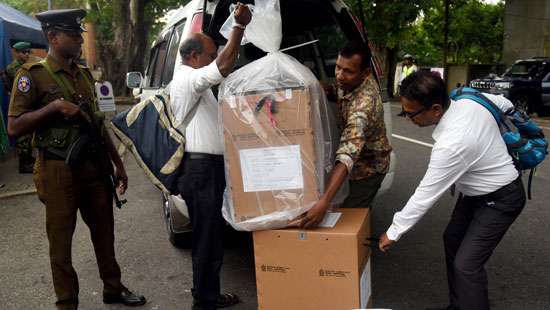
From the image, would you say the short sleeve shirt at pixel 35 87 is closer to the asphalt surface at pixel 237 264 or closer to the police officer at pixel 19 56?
the asphalt surface at pixel 237 264

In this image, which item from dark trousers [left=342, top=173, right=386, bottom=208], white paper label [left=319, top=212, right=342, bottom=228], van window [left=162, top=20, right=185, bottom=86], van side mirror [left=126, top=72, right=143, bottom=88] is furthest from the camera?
van side mirror [left=126, top=72, right=143, bottom=88]

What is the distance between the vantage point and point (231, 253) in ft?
13.7

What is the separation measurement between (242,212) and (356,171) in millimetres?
877

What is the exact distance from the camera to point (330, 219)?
254 cm

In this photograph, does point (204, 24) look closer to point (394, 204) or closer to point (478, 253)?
point (478, 253)

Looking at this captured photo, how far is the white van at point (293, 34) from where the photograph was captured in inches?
140

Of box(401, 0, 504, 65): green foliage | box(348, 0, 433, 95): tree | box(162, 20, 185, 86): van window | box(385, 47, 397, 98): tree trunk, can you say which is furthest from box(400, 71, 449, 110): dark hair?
box(401, 0, 504, 65): green foliage

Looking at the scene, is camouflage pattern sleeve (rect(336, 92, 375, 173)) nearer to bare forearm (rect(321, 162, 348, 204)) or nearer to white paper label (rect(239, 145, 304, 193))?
bare forearm (rect(321, 162, 348, 204))

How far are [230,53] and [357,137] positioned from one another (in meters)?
0.80

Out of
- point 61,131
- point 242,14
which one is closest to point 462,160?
point 242,14

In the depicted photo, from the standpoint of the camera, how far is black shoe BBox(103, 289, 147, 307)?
3277 mm

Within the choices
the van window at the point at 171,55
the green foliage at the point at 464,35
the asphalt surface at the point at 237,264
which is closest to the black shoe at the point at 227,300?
the asphalt surface at the point at 237,264

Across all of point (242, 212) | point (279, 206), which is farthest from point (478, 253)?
point (242, 212)

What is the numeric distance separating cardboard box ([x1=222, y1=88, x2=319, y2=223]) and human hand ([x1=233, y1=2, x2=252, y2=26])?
375mm
